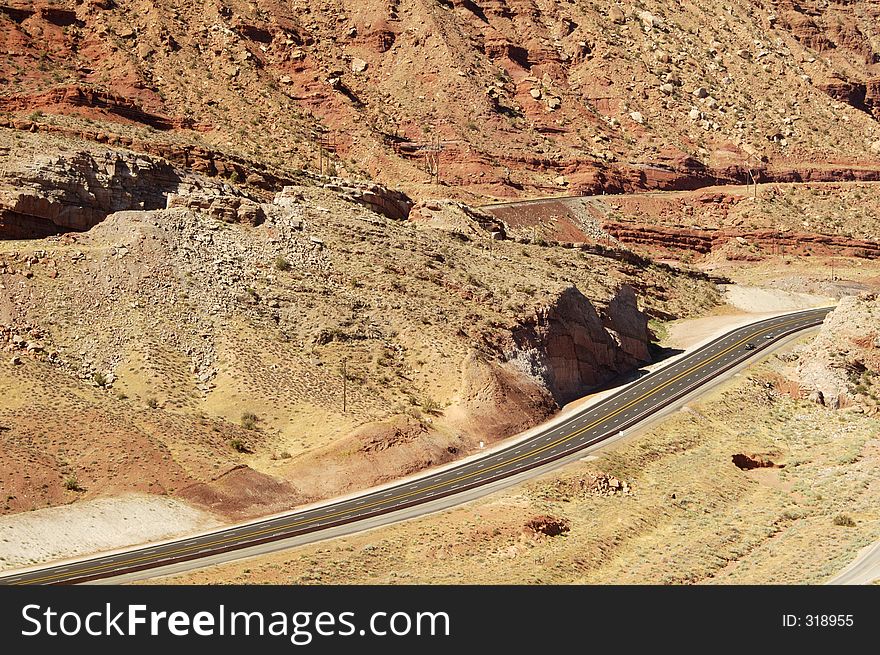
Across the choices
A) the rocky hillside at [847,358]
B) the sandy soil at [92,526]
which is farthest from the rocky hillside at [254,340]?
A: the rocky hillside at [847,358]

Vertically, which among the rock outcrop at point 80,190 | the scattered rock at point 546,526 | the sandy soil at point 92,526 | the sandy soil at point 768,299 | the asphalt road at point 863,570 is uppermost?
the rock outcrop at point 80,190

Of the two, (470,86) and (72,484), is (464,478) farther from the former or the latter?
(470,86)

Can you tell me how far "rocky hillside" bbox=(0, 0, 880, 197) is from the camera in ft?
433

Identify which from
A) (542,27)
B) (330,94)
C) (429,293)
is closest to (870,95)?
(542,27)

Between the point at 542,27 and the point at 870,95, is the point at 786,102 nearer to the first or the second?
the point at 870,95

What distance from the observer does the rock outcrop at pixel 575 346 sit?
9106cm

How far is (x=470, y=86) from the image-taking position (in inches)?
6156

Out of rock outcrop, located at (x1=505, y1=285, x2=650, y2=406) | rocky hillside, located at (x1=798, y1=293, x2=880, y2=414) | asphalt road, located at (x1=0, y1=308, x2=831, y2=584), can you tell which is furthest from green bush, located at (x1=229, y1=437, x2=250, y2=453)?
rocky hillside, located at (x1=798, y1=293, x2=880, y2=414)

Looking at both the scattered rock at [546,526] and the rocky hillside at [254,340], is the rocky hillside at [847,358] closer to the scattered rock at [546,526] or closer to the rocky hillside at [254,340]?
the rocky hillside at [254,340]

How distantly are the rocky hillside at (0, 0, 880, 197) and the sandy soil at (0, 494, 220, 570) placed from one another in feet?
156

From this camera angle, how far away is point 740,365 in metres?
99.5

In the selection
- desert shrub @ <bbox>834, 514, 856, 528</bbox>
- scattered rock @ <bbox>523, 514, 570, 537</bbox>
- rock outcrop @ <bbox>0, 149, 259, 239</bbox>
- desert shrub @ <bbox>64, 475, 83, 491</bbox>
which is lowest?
desert shrub @ <bbox>64, 475, 83, 491</bbox>

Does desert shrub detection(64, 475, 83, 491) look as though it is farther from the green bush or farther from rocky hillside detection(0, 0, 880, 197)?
rocky hillside detection(0, 0, 880, 197)

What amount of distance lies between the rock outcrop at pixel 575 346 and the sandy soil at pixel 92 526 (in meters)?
27.4
